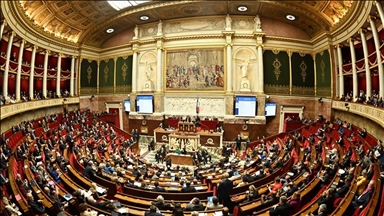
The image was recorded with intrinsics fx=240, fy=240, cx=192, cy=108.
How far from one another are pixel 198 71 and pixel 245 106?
13.4 ft

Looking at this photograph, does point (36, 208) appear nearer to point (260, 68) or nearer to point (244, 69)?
point (244, 69)

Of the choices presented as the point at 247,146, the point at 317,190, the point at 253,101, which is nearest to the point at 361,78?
the point at 253,101

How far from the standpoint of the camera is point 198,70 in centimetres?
1706

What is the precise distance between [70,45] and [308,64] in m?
16.0

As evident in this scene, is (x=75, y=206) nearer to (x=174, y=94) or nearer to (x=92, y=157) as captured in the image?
(x=92, y=157)

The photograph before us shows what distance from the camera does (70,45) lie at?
4945 millimetres

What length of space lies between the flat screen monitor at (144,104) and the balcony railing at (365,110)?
442 inches

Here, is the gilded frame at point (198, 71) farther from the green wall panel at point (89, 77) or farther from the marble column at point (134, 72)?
the green wall panel at point (89, 77)

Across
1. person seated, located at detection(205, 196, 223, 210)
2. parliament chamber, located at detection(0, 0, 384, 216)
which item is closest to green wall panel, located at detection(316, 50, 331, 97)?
parliament chamber, located at detection(0, 0, 384, 216)

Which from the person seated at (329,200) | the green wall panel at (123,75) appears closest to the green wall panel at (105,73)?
the green wall panel at (123,75)

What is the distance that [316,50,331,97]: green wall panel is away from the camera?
13.9 metres

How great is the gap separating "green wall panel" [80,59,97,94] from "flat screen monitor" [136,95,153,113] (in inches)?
220

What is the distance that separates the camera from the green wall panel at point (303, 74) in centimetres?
1648

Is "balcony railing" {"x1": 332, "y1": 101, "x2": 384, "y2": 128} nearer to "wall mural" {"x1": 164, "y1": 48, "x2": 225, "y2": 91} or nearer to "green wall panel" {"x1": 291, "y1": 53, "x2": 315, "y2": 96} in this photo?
"green wall panel" {"x1": 291, "y1": 53, "x2": 315, "y2": 96}
